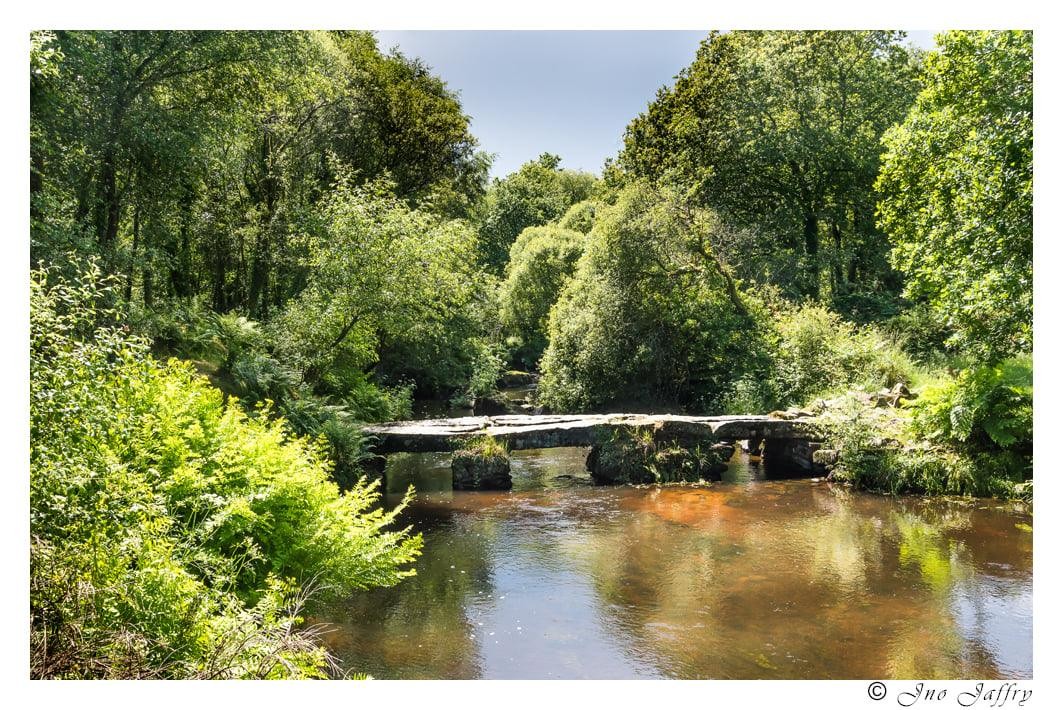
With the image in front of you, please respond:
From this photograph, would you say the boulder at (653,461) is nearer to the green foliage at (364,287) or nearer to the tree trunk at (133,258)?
the green foliage at (364,287)

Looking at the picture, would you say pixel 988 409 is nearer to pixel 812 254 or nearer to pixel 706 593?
pixel 706 593

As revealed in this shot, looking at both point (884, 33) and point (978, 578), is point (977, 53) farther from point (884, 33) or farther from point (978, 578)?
point (884, 33)

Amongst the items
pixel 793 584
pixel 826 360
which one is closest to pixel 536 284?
pixel 826 360

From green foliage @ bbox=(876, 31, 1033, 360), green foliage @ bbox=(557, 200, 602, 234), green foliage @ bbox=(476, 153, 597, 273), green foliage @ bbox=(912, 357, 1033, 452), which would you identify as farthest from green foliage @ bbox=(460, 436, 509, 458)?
green foliage @ bbox=(476, 153, 597, 273)

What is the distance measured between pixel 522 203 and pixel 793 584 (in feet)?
133

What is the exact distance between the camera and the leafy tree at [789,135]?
2334 cm

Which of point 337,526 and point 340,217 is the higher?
point 340,217

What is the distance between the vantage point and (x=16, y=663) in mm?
4266

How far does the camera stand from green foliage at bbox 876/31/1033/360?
9.10 m

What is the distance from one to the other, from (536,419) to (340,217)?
5911 millimetres

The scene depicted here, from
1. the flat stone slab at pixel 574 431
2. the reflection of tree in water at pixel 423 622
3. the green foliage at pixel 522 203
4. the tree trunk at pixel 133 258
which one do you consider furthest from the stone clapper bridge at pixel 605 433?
the green foliage at pixel 522 203

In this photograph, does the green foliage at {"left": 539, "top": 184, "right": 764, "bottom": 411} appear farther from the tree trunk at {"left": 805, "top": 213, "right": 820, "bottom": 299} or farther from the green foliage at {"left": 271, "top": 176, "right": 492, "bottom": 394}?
the tree trunk at {"left": 805, "top": 213, "right": 820, "bottom": 299}

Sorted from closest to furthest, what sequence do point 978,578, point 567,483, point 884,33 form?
point 978,578 → point 567,483 → point 884,33
